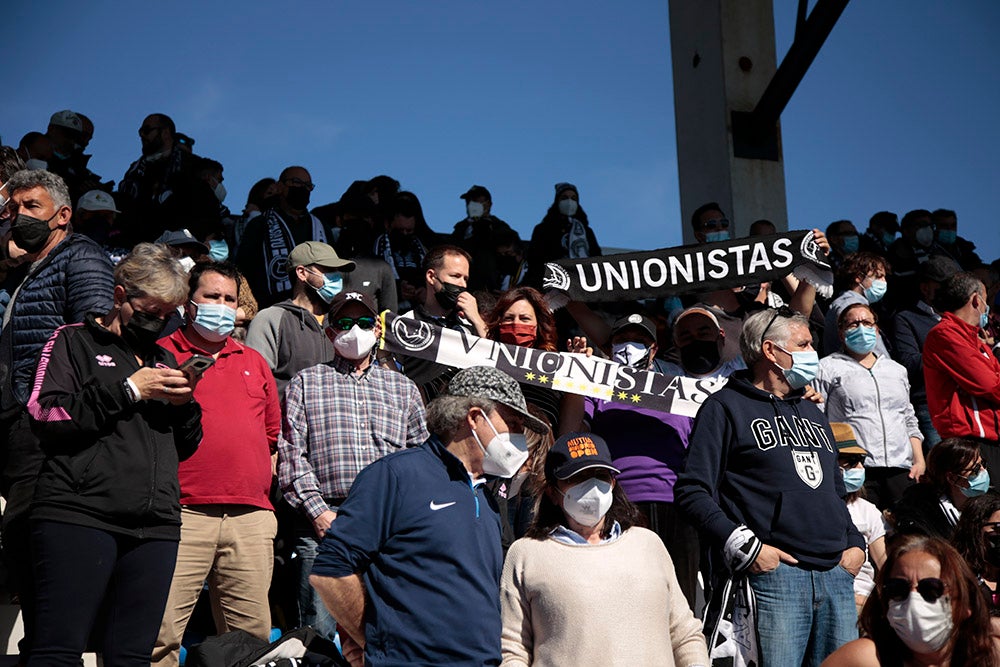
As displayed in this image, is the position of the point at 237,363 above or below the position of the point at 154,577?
above

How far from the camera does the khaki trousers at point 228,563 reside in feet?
18.6

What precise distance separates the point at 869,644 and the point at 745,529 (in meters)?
0.96

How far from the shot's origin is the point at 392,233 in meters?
11.6

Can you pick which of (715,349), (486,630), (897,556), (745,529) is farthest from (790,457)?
(715,349)

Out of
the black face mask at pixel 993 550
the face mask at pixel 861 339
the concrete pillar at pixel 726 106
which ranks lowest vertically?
the black face mask at pixel 993 550

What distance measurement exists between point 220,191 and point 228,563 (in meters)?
6.16

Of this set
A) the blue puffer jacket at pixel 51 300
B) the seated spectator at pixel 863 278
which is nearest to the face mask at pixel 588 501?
the blue puffer jacket at pixel 51 300

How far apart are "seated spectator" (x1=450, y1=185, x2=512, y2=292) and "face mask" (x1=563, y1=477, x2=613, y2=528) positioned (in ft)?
22.7

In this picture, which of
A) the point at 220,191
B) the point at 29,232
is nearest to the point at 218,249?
the point at 220,191

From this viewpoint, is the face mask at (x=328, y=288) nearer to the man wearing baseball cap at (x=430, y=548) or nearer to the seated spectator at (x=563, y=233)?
the man wearing baseball cap at (x=430, y=548)

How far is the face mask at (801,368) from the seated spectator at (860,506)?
1804 mm

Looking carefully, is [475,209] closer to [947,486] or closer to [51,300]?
[947,486]

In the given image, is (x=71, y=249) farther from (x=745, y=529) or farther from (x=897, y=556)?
(x=897, y=556)

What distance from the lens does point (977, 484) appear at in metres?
7.56
